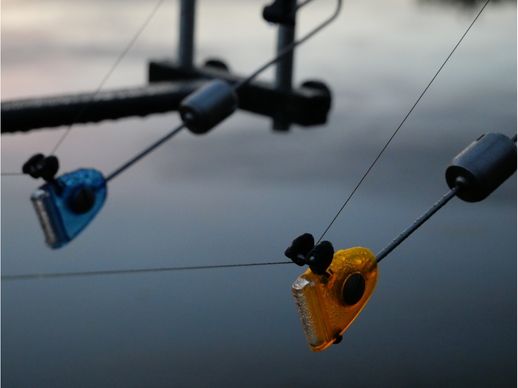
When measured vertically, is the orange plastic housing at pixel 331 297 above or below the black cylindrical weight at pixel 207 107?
above

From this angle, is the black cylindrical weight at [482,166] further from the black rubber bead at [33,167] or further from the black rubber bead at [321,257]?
the black rubber bead at [33,167]

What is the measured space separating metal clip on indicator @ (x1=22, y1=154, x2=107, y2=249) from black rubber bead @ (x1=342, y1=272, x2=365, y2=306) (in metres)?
0.54

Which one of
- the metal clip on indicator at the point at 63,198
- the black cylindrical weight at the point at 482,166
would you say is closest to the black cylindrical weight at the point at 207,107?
the metal clip on indicator at the point at 63,198

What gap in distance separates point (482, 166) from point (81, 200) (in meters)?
0.71

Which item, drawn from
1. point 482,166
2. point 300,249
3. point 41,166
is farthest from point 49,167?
point 482,166

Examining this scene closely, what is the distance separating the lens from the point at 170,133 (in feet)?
7.70

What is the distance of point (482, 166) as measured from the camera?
199 cm

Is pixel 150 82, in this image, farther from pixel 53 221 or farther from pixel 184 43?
pixel 53 221

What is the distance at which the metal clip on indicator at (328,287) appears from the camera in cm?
184

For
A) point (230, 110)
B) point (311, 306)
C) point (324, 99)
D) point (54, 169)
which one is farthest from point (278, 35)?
point (311, 306)

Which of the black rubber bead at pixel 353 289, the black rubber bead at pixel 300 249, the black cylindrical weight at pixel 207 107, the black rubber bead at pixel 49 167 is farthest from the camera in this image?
the black cylindrical weight at pixel 207 107

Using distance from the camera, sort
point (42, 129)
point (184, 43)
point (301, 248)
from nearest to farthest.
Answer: point (301, 248) < point (42, 129) < point (184, 43)

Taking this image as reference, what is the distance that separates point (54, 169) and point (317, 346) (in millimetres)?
570

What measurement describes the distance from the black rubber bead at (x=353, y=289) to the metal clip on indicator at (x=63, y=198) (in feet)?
1.76
